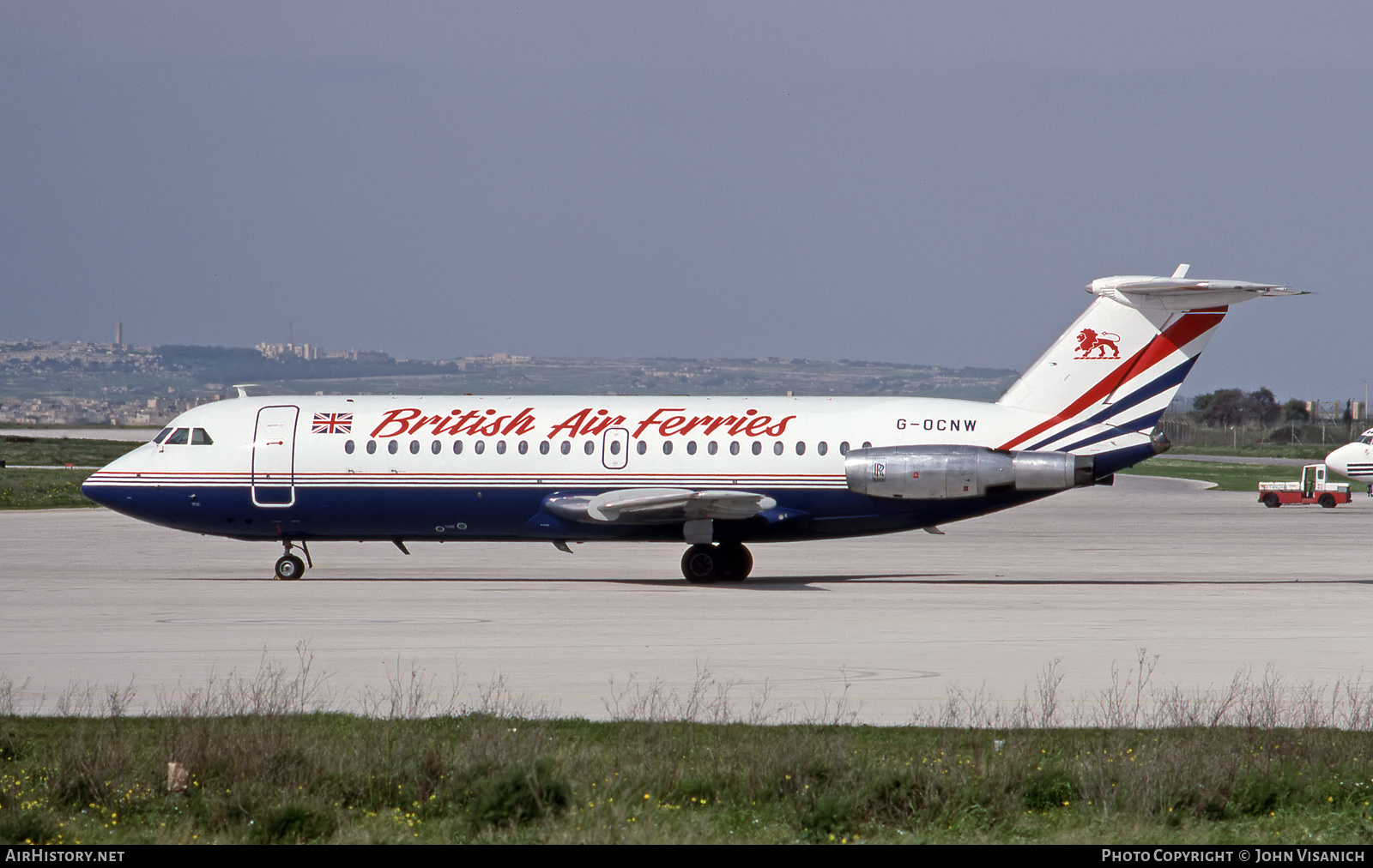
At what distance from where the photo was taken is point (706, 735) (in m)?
11.3

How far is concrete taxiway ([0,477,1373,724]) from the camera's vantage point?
14.6 m

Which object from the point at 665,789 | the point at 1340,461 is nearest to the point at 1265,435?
the point at 1340,461

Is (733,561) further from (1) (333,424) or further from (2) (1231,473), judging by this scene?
(2) (1231,473)

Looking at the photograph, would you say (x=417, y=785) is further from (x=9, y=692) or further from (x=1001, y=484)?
(x=1001, y=484)

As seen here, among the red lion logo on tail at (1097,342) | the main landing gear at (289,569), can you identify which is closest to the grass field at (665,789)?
the red lion logo on tail at (1097,342)

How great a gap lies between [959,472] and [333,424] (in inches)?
448

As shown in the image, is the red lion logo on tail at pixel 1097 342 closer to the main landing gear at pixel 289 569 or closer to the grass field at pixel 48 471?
the main landing gear at pixel 289 569

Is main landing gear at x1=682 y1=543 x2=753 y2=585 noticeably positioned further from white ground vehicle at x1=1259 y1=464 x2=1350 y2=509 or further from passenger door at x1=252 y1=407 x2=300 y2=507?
white ground vehicle at x1=1259 y1=464 x2=1350 y2=509

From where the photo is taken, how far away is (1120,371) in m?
25.4

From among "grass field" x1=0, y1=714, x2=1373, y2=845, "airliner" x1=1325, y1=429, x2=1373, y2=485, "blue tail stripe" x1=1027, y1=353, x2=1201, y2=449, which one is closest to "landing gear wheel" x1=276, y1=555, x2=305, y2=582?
"blue tail stripe" x1=1027, y1=353, x2=1201, y2=449

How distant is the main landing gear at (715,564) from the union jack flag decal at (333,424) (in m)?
6.69

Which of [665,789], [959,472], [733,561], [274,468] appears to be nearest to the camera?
[665,789]

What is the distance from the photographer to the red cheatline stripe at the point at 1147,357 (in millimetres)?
25047

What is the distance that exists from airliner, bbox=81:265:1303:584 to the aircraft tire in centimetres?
3
